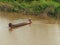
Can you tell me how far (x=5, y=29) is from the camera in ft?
43.4

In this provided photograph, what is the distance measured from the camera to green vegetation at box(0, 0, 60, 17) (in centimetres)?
1694

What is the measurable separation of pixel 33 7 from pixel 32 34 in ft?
16.3

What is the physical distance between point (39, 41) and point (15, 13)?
235 inches

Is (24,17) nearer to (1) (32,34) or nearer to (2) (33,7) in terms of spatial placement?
(2) (33,7)

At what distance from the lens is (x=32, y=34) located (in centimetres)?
1285

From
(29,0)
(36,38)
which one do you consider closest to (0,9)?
(29,0)

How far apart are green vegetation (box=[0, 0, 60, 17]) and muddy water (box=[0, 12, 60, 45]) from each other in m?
1.69

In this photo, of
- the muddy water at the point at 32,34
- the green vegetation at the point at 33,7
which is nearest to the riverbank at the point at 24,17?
the green vegetation at the point at 33,7

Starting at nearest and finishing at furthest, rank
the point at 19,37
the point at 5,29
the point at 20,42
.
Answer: the point at 20,42
the point at 19,37
the point at 5,29

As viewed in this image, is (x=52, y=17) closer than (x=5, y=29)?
No

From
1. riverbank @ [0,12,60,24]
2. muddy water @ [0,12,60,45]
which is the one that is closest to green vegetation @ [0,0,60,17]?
riverbank @ [0,12,60,24]

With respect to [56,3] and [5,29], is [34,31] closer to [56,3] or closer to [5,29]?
[5,29]

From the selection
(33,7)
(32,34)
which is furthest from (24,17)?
(32,34)

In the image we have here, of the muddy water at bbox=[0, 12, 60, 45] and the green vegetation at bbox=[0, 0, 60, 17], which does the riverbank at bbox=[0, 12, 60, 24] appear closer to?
the green vegetation at bbox=[0, 0, 60, 17]
